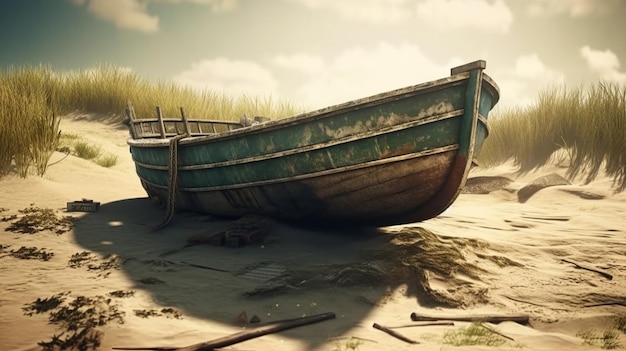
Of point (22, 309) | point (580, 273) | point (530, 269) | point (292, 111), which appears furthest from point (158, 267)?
point (292, 111)

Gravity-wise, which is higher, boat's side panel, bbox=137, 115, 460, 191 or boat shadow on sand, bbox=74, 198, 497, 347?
boat's side panel, bbox=137, 115, 460, 191

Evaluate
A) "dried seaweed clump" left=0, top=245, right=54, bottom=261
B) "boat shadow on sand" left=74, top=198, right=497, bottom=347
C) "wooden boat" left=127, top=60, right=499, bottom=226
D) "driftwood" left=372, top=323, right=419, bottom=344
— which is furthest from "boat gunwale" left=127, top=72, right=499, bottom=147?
"dried seaweed clump" left=0, top=245, right=54, bottom=261

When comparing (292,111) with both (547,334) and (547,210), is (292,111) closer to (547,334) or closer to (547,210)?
(547,210)

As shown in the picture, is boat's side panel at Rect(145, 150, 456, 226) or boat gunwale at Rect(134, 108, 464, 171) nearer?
boat gunwale at Rect(134, 108, 464, 171)

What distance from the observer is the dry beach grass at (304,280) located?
2846 millimetres

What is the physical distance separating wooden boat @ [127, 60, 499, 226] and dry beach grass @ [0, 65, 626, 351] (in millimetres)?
400

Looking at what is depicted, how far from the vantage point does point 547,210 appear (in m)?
7.54

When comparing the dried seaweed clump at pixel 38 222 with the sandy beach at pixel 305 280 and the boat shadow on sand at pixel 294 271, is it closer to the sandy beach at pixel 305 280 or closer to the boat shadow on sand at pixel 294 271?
the sandy beach at pixel 305 280

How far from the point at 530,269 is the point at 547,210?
3841mm

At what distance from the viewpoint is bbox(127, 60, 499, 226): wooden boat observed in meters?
4.09

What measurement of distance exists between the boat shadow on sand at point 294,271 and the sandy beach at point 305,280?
0.02 m

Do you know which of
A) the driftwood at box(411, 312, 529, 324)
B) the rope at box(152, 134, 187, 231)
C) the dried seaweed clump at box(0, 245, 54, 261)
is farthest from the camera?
the rope at box(152, 134, 187, 231)

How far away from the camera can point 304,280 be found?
388 centimetres

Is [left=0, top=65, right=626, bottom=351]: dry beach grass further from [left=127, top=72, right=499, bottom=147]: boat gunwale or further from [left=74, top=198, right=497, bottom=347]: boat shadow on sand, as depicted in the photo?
[left=127, top=72, right=499, bottom=147]: boat gunwale
